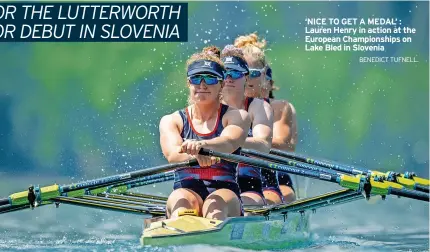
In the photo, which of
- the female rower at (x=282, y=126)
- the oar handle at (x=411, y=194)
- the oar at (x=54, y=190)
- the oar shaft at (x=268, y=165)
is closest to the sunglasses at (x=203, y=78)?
the oar shaft at (x=268, y=165)

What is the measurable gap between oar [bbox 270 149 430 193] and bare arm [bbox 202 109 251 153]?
1177mm

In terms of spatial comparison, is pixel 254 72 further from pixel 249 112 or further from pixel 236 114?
pixel 236 114

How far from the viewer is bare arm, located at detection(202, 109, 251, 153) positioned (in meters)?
8.45

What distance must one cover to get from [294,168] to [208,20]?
19.8 feet

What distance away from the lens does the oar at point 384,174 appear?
912 cm

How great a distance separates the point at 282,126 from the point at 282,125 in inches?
0.4

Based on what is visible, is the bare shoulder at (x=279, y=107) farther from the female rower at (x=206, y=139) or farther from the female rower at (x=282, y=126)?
the female rower at (x=206, y=139)

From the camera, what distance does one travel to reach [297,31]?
14.9 m

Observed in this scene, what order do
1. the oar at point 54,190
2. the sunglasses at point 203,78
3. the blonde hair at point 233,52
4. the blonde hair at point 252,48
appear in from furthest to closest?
1. the blonde hair at point 252,48
2. the blonde hair at point 233,52
3. the oar at point 54,190
4. the sunglasses at point 203,78

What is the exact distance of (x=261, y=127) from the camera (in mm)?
9555

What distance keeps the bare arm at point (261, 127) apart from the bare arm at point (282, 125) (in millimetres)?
757

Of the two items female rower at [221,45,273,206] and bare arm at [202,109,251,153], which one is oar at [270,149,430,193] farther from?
bare arm at [202,109,251,153]

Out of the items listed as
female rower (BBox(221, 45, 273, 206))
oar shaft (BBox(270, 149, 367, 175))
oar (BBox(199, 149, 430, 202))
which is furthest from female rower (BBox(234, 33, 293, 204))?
oar (BBox(199, 149, 430, 202))

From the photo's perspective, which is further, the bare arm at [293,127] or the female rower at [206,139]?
the bare arm at [293,127]
